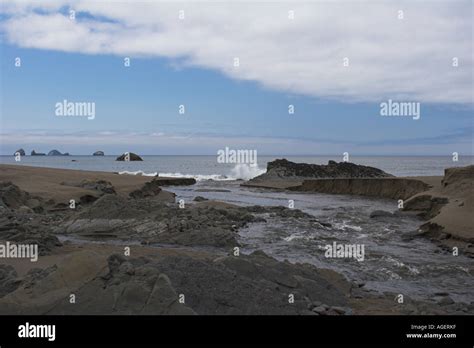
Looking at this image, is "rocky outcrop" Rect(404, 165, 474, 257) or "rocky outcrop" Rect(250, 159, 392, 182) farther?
"rocky outcrop" Rect(250, 159, 392, 182)

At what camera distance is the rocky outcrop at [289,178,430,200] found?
35.9 meters

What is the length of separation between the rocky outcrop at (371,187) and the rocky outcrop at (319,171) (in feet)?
27.2

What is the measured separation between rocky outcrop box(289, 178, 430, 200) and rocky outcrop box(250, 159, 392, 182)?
27.2ft

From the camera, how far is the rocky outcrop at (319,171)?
175 ft

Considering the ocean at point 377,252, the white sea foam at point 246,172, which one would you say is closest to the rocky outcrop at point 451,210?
the ocean at point 377,252

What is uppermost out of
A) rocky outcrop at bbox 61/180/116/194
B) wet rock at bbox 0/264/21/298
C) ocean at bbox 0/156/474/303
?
rocky outcrop at bbox 61/180/116/194

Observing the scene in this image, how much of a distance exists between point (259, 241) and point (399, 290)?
677 centimetres
